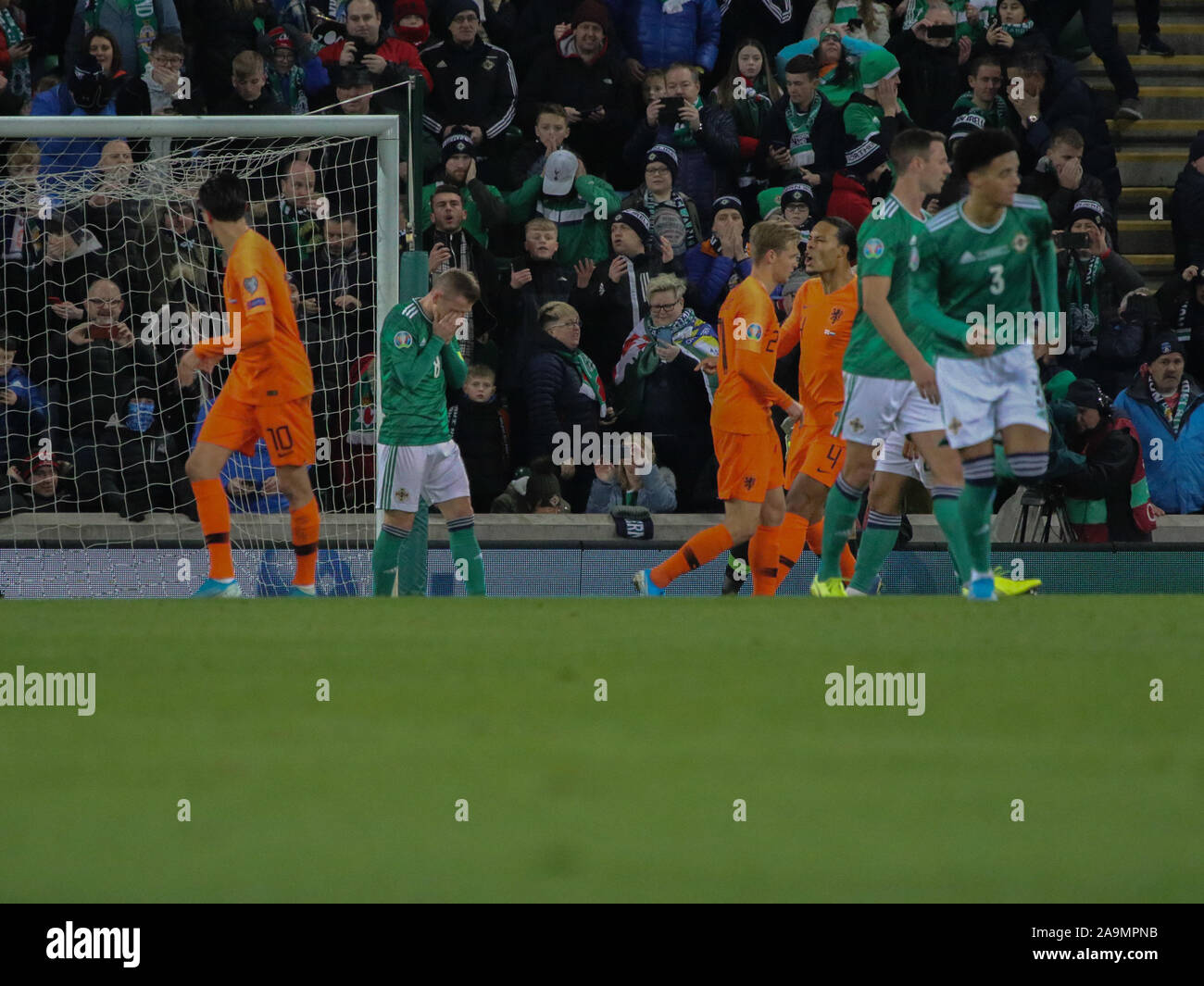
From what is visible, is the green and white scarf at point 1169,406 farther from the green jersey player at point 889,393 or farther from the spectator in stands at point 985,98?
the green jersey player at point 889,393

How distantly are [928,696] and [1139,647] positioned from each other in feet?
2.60

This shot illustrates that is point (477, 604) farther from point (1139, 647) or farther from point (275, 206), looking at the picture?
point (275, 206)

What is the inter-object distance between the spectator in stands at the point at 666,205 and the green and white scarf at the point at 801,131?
0.81m

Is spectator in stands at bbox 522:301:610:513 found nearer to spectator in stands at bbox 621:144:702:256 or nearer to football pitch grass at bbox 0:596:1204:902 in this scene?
spectator in stands at bbox 621:144:702:256

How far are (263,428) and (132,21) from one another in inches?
170

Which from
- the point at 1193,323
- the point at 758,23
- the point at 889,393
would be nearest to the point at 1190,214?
the point at 1193,323

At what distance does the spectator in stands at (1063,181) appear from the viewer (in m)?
9.27

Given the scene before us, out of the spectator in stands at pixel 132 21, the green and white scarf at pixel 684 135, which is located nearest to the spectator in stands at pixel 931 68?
the green and white scarf at pixel 684 135

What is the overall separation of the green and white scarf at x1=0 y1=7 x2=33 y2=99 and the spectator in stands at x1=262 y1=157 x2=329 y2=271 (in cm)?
255

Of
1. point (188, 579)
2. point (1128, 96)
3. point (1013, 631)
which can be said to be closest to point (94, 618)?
point (188, 579)

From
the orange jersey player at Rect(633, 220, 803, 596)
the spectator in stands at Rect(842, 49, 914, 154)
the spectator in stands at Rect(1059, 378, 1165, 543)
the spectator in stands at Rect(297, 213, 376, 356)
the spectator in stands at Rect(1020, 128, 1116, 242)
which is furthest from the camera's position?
the spectator in stands at Rect(842, 49, 914, 154)

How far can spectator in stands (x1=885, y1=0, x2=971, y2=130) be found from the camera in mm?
9875

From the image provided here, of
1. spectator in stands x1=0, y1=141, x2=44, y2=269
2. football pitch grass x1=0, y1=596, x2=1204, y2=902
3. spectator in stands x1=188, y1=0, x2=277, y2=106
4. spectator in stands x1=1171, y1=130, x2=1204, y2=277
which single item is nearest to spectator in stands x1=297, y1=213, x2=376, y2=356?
spectator in stands x1=0, y1=141, x2=44, y2=269

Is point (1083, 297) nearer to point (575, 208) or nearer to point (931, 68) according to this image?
point (931, 68)
